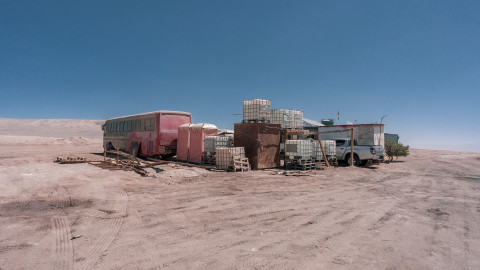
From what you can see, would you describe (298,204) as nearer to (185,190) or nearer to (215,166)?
(185,190)

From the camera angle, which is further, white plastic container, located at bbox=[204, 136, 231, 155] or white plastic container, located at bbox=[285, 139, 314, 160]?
white plastic container, located at bbox=[204, 136, 231, 155]

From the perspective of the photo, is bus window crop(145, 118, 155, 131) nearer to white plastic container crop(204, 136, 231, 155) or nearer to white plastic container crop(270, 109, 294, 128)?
white plastic container crop(204, 136, 231, 155)

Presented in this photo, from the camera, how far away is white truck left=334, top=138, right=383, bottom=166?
55.9 ft

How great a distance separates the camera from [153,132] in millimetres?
17094

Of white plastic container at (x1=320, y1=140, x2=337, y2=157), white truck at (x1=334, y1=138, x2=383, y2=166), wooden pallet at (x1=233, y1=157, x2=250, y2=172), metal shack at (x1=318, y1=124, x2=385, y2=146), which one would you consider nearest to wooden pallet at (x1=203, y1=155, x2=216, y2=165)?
wooden pallet at (x1=233, y1=157, x2=250, y2=172)

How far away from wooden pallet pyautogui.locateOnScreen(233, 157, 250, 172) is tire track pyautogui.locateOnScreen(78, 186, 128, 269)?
687 centimetres

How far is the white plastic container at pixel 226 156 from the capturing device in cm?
1381

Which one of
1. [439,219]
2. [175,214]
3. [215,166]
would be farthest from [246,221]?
[215,166]

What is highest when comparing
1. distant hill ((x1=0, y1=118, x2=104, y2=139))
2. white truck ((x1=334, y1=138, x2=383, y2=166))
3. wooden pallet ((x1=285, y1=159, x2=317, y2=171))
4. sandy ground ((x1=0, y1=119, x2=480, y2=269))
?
distant hill ((x1=0, y1=118, x2=104, y2=139))

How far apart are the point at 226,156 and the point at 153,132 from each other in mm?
6110

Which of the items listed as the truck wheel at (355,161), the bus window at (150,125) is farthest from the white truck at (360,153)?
the bus window at (150,125)

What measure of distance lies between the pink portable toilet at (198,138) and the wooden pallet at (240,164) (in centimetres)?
303

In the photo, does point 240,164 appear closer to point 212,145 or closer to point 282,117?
point 212,145

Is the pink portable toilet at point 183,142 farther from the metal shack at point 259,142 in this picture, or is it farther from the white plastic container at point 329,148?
the white plastic container at point 329,148
